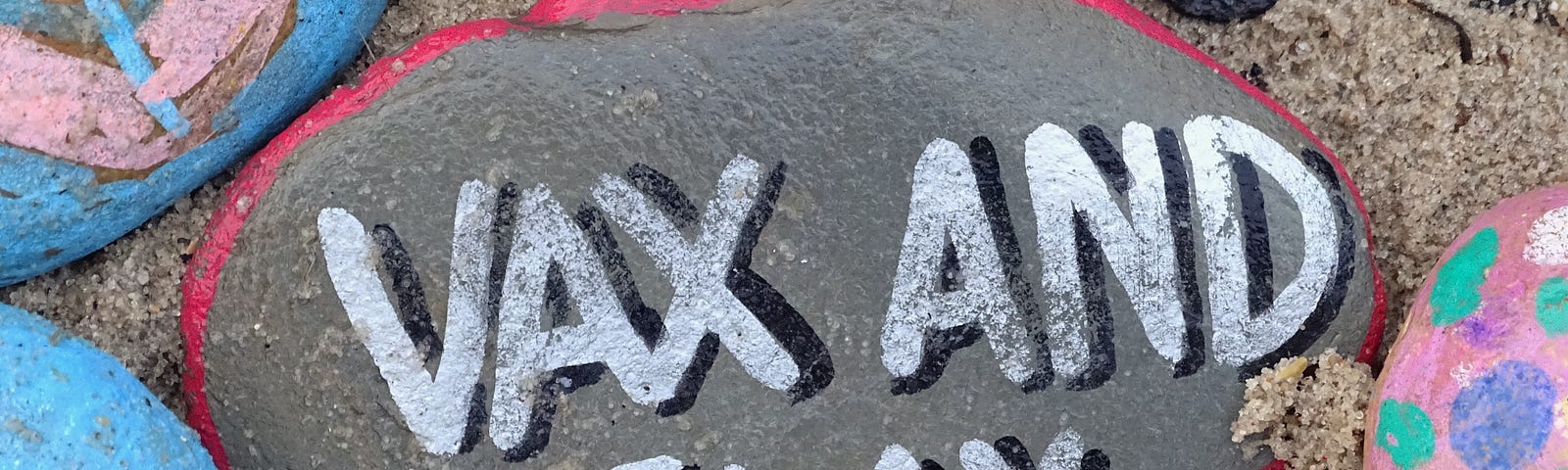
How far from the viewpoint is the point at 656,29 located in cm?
129

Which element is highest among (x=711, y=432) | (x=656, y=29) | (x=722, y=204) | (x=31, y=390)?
(x=656, y=29)

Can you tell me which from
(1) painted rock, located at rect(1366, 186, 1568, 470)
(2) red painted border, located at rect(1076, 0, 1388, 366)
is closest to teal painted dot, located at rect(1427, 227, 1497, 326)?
(1) painted rock, located at rect(1366, 186, 1568, 470)

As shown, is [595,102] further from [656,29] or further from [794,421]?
[794,421]

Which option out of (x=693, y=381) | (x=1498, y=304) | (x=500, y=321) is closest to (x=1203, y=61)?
(x=1498, y=304)

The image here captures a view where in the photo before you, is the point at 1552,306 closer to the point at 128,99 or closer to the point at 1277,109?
the point at 1277,109

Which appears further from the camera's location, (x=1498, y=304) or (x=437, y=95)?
(x=437, y=95)

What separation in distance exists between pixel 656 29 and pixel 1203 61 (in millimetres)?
707

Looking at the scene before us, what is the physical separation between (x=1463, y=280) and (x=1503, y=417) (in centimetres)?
18

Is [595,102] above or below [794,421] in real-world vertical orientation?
above

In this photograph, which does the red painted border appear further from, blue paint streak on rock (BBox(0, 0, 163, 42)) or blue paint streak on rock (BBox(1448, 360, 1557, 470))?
blue paint streak on rock (BBox(0, 0, 163, 42))

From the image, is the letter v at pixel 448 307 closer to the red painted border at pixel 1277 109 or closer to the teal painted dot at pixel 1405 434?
the red painted border at pixel 1277 109

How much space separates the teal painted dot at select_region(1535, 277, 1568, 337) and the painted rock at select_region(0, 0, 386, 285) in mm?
1437

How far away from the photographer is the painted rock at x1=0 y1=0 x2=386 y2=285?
1.14 metres

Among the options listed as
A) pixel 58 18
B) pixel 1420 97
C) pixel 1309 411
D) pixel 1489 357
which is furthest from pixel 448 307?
pixel 1420 97
